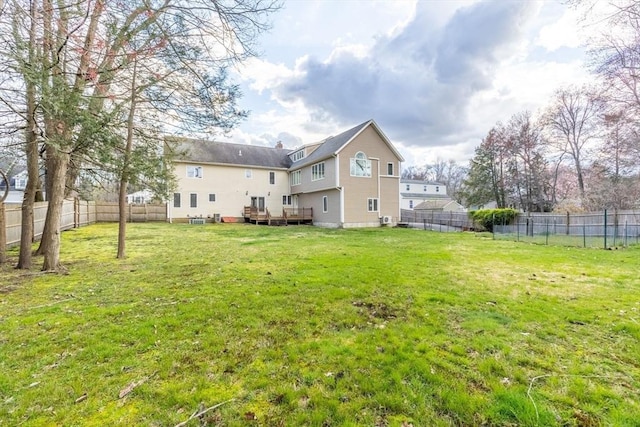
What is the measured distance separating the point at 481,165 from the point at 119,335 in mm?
34680

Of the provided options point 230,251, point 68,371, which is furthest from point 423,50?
point 68,371

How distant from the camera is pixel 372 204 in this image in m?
21.0

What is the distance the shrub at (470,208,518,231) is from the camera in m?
18.4

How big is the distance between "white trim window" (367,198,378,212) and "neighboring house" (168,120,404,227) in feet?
0.24

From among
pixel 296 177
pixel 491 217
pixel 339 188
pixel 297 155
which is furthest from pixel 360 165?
pixel 491 217

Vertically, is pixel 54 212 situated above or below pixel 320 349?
above

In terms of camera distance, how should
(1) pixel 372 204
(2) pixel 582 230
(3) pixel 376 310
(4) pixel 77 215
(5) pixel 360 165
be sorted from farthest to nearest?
(1) pixel 372 204, (5) pixel 360 165, (4) pixel 77 215, (2) pixel 582 230, (3) pixel 376 310

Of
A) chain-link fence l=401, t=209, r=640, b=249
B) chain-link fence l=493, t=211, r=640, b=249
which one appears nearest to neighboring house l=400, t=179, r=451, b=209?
chain-link fence l=401, t=209, r=640, b=249

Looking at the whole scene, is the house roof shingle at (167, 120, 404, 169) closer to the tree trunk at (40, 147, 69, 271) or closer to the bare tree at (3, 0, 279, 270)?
the bare tree at (3, 0, 279, 270)

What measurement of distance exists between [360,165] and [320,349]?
1818 cm

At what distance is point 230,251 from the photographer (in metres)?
9.45

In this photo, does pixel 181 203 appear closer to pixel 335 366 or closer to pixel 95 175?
pixel 95 175

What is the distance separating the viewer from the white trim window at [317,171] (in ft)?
69.5

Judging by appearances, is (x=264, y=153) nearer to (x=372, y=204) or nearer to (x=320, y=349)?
(x=372, y=204)
